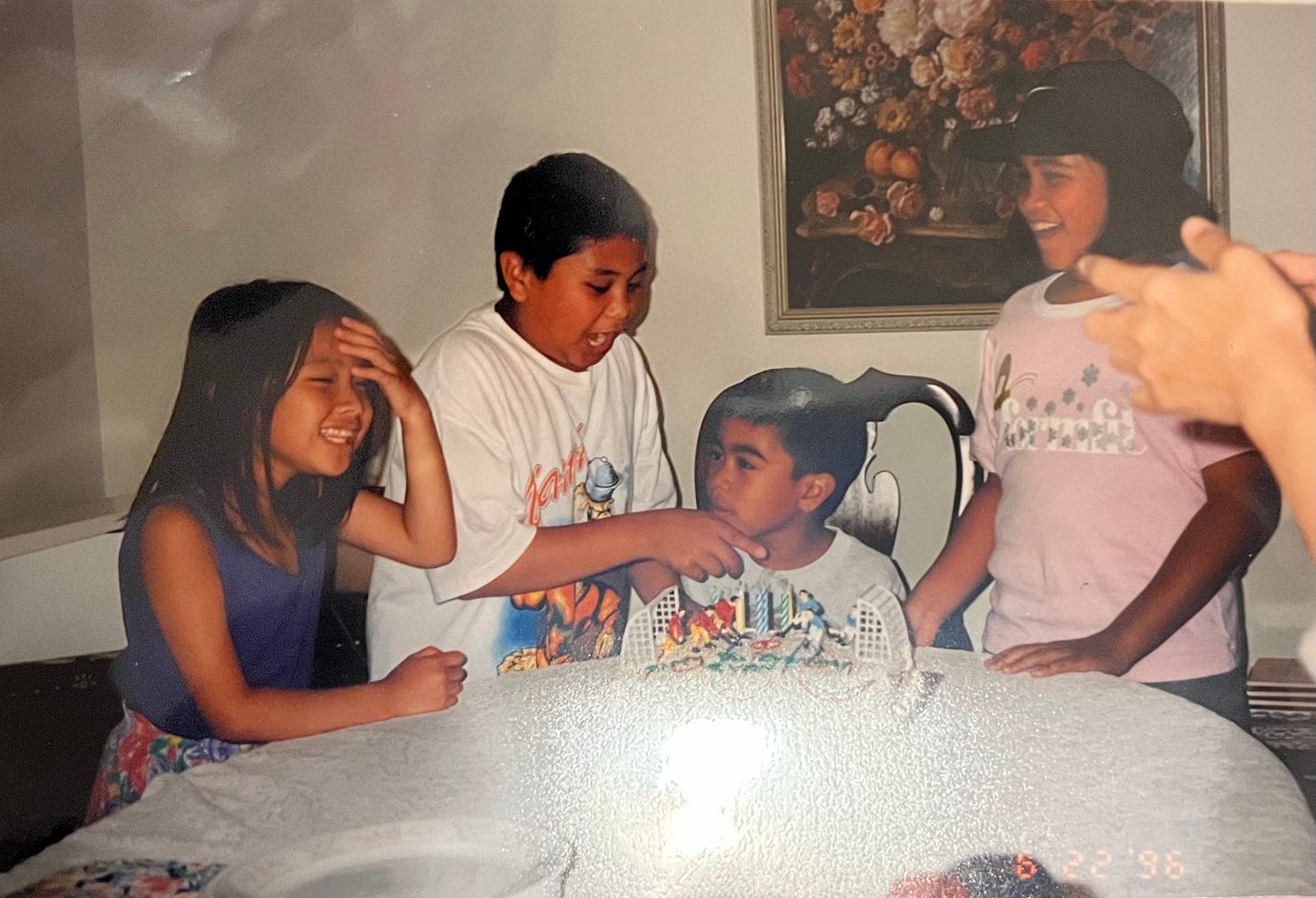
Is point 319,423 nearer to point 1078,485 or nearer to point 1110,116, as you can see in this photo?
point 1078,485

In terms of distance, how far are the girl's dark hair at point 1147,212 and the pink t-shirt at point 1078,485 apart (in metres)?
0.08

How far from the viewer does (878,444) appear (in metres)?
1.55

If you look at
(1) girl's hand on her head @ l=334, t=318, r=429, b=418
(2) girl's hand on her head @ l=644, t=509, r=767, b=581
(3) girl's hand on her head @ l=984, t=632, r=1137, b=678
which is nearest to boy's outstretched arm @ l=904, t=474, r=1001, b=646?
(3) girl's hand on her head @ l=984, t=632, r=1137, b=678

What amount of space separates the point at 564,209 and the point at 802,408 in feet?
1.34

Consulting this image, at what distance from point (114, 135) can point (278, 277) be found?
11.2 inches

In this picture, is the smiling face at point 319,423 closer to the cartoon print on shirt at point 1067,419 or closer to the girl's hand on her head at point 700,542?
the girl's hand on her head at point 700,542

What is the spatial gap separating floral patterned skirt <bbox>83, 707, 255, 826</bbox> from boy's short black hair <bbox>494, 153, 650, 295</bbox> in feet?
2.49

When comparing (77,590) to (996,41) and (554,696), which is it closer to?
(554,696)

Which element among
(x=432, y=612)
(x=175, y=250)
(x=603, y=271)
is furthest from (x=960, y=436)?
(x=175, y=250)

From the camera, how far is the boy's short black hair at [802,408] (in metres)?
1.54

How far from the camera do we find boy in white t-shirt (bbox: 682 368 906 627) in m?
1.54

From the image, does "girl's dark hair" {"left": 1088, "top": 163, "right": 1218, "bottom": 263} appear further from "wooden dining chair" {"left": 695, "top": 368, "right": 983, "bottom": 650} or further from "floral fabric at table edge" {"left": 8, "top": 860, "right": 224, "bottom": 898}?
"floral fabric at table edge" {"left": 8, "top": 860, "right": 224, "bottom": 898}

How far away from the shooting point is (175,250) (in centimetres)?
153

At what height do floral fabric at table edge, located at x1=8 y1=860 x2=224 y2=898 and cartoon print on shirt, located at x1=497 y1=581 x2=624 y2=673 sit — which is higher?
cartoon print on shirt, located at x1=497 y1=581 x2=624 y2=673
